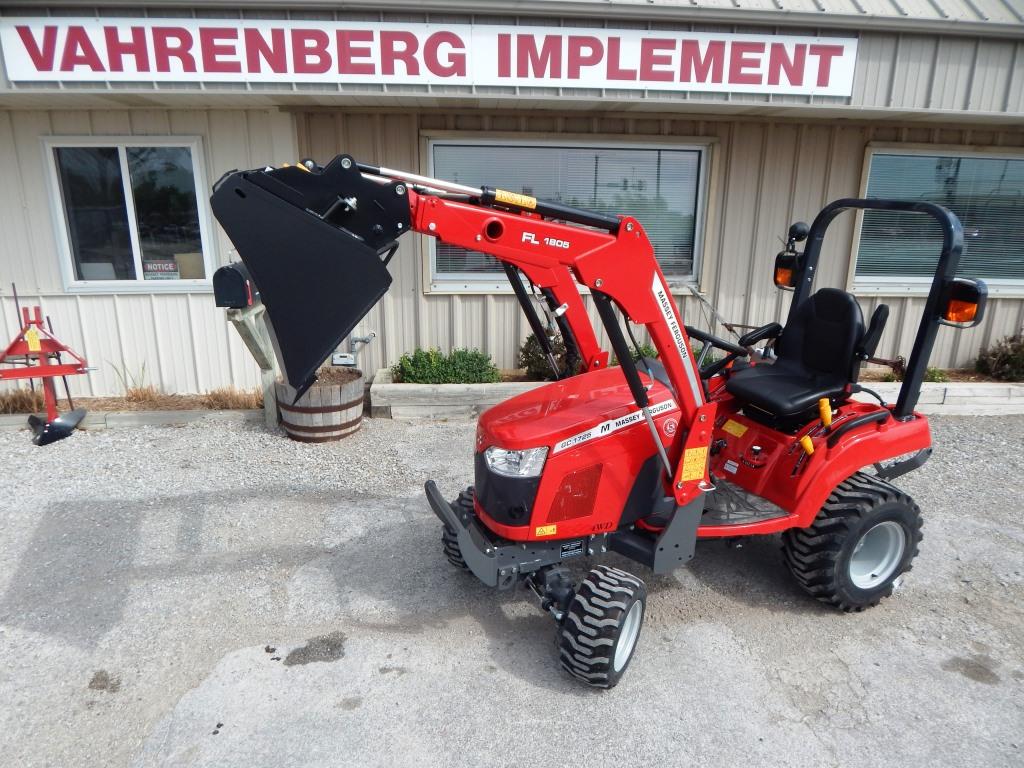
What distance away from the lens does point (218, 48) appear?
201 inches

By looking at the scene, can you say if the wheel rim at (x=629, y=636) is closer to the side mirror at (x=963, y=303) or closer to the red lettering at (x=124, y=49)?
the side mirror at (x=963, y=303)

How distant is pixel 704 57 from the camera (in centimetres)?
541

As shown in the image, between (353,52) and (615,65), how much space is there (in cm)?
208

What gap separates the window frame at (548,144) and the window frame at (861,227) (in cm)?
170

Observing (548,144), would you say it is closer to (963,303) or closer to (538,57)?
(538,57)

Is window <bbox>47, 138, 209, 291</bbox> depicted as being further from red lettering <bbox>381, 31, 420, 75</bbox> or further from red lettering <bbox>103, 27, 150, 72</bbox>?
red lettering <bbox>381, 31, 420, 75</bbox>

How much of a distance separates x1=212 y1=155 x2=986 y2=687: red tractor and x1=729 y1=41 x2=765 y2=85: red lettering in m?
2.33

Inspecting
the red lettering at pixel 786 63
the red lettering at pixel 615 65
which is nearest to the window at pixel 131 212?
the red lettering at pixel 615 65

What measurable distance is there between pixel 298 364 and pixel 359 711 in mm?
1472

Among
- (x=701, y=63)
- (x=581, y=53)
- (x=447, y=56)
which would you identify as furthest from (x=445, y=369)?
(x=701, y=63)

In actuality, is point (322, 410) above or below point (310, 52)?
below

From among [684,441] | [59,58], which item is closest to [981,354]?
[684,441]

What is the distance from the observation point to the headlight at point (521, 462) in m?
2.84

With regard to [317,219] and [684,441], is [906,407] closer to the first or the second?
[684,441]
